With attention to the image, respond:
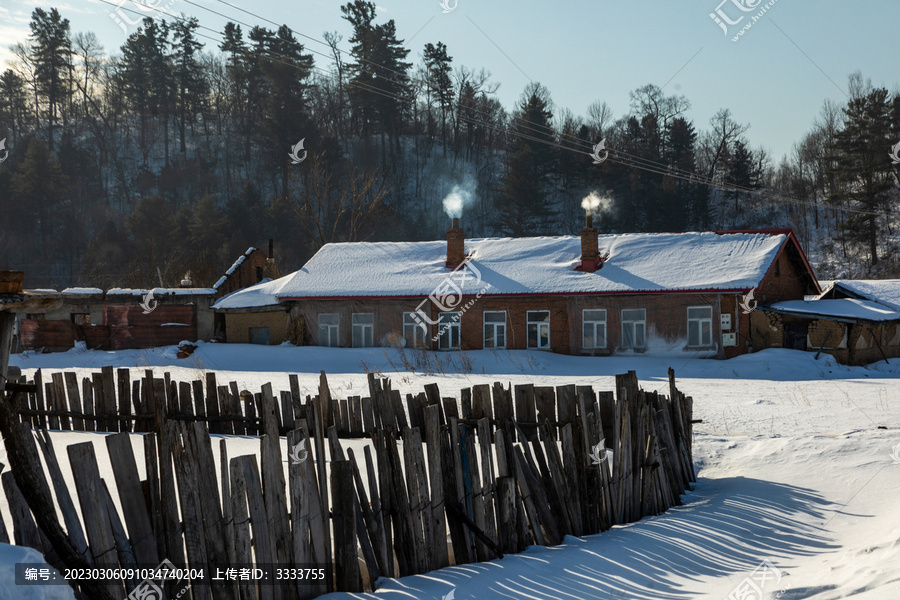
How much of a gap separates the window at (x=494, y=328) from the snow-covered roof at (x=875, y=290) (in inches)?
530

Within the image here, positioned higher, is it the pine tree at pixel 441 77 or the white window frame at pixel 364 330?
the pine tree at pixel 441 77

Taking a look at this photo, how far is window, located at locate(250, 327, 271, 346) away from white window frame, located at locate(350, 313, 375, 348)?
12.0 ft

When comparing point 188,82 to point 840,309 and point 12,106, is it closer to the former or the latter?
point 12,106

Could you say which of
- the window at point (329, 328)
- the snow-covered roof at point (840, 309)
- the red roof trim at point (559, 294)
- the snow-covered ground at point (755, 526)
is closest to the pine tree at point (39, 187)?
the red roof trim at point (559, 294)

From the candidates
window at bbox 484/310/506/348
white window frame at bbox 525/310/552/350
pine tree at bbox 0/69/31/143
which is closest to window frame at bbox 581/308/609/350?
white window frame at bbox 525/310/552/350

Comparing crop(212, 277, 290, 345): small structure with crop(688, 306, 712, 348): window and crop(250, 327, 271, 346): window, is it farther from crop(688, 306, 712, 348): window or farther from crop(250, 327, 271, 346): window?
crop(688, 306, 712, 348): window

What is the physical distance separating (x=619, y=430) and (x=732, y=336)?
18409 millimetres

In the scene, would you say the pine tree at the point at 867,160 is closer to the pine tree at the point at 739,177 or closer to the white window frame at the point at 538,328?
the pine tree at the point at 739,177

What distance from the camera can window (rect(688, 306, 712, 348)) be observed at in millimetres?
23656

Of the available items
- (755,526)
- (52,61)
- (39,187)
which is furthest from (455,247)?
(52,61)

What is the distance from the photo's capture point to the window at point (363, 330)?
26688 millimetres

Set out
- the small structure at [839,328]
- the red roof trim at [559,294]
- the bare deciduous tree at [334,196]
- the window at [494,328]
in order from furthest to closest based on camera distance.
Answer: the bare deciduous tree at [334,196], the window at [494,328], the red roof trim at [559,294], the small structure at [839,328]

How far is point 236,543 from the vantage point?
4230 millimetres

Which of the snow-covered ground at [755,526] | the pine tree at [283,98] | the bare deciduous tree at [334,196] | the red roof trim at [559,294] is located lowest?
the snow-covered ground at [755,526]
